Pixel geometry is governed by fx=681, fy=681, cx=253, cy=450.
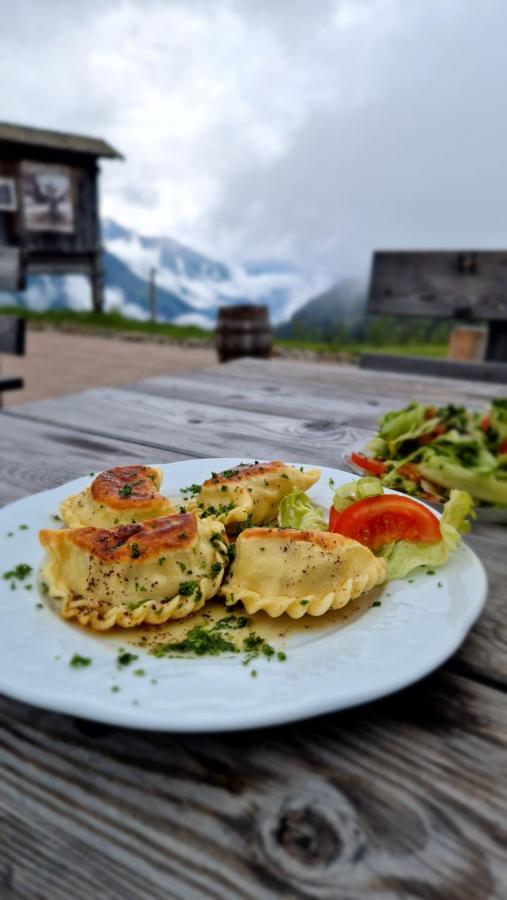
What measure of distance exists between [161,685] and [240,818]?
Answer: 0.20m

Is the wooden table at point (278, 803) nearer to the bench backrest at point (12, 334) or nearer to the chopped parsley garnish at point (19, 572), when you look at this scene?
the chopped parsley garnish at point (19, 572)

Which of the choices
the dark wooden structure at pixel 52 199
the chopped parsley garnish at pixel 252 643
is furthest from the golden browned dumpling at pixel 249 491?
the dark wooden structure at pixel 52 199

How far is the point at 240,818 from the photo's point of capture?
83 centimetres

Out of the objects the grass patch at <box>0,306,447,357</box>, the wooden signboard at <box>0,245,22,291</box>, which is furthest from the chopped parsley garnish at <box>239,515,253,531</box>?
the grass patch at <box>0,306,447,357</box>

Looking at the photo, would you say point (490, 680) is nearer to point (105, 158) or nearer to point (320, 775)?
point (320, 775)

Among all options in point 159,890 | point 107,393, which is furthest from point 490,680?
point 107,393

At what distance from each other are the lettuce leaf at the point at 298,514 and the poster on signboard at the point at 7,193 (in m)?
18.1

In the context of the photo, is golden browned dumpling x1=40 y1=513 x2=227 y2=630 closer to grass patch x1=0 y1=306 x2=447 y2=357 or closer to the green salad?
the green salad

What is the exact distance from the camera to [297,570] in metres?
1.27

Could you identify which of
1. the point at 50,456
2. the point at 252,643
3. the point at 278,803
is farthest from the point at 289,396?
the point at 278,803

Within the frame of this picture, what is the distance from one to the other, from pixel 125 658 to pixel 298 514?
67 centimetres

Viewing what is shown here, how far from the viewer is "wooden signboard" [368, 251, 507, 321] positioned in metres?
4.68

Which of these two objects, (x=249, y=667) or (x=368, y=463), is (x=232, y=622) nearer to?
(x=249, y=667)

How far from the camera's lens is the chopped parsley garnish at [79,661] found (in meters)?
0.98
